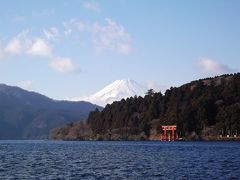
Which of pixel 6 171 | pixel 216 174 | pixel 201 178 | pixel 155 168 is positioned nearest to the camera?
pixel 201 178

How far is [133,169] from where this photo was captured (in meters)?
66.6

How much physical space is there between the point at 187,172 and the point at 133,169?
7.51 m

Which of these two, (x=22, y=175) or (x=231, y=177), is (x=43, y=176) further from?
(x=231, y=177)

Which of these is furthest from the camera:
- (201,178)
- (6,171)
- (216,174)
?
(6,171)

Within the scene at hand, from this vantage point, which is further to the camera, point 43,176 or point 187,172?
point 187,172

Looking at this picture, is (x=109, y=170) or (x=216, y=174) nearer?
(x=216, y=174)

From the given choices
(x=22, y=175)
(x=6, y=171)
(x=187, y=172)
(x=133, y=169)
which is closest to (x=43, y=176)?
(x=22, y=175)

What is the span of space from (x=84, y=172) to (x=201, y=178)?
48.7 ft

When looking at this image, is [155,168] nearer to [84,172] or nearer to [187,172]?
[187,172]

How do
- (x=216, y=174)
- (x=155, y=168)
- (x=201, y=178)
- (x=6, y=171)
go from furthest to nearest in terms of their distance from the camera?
(x=155, y=168)
(x=6, y=171)
(x=216, y=174)
(x=201, y=178)

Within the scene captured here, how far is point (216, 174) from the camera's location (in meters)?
59.9

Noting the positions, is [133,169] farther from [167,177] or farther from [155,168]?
[167,177]

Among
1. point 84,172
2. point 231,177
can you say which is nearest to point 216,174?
point 231,177

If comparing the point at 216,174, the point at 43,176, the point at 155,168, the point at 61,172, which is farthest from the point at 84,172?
the point at 216,174
